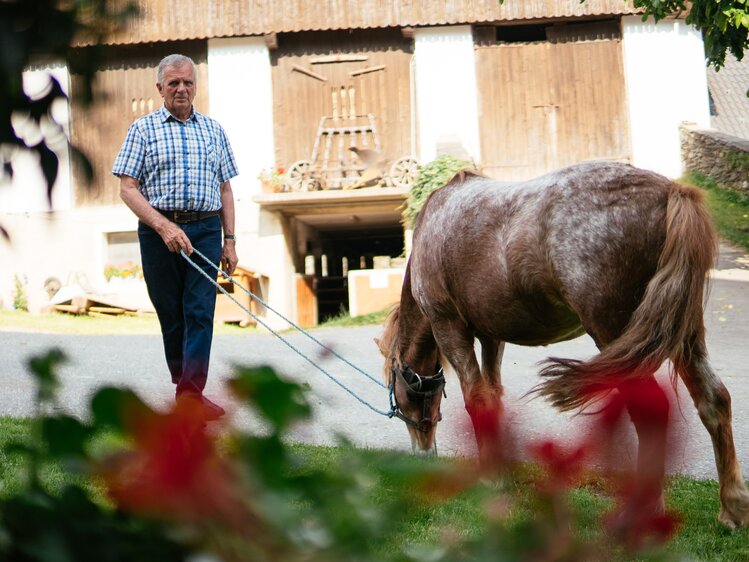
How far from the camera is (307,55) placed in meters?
18.4

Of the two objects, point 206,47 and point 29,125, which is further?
point 206,47

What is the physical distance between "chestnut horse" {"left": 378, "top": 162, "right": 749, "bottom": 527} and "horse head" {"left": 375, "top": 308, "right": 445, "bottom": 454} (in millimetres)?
600

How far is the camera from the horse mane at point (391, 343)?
219 inches

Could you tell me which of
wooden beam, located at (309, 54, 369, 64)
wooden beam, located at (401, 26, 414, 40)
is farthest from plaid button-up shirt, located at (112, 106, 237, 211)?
wooden beam, located at (401, 26, 414, 40)

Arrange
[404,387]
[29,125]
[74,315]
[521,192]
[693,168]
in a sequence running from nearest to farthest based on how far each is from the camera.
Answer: [29,125] → [521,192] → [404,387] → [74,315] → [693,168]

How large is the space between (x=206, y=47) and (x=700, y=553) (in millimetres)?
16835

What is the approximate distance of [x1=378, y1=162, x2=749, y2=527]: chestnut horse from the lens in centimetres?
334

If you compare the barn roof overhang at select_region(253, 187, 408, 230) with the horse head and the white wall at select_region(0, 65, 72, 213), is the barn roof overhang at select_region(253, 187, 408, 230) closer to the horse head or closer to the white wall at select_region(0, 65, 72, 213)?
the horse head

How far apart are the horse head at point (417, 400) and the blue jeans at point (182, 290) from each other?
112cm

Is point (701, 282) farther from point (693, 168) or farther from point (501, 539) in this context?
point (693, 168)

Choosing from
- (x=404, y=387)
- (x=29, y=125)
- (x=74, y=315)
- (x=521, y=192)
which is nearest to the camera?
(x=29, y=125)

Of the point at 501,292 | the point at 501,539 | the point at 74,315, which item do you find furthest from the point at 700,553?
the point at 74,315

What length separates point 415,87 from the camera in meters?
18.3

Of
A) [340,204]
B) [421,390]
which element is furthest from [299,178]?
[421,390]
